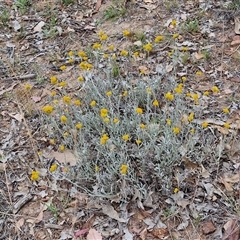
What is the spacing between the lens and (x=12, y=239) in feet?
9.39

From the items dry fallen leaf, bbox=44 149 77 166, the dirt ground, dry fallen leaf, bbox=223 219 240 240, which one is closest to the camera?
dry fallen leaf, bbox=223 219 240 240

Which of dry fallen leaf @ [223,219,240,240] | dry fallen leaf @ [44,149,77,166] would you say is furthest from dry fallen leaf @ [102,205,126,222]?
dry fallen leaf @ [223,219,240,240]

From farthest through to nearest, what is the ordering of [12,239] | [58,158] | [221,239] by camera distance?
[58,158]
[12,239]
[221,239]

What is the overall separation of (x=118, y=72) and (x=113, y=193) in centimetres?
130

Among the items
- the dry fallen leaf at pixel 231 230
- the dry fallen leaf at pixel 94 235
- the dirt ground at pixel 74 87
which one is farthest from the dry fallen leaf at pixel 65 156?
the dry fallen leaf at pixel 231 230

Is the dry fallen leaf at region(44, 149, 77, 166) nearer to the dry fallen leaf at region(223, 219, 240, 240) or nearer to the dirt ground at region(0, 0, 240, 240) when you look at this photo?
the dirt ground at region(0, 0, 240, 240)

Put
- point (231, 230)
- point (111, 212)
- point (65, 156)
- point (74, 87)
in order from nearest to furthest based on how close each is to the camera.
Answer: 1. point (231, 230)
2. point (111, 212)
3. point (65, 156)
4. point (74, 87)

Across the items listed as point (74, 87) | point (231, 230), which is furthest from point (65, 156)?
point (231, 230)

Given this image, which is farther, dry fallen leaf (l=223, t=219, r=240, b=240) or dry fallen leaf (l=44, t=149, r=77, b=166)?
dry fallen leaf (l=44, t=149, r=77, b=166)

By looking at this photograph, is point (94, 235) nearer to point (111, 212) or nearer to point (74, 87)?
point (111, 212)

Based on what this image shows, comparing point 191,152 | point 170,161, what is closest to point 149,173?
point 170,161

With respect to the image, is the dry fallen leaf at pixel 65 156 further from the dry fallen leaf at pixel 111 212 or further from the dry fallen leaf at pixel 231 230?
the dry fallen leaf at pixel 231 230

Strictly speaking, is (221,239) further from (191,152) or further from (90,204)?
(90,204)

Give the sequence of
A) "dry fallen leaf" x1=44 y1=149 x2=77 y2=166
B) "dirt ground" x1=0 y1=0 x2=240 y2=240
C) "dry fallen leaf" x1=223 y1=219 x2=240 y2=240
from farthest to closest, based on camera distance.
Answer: "dry fallen leaf" x1=44 y1=149 x2=77 y2=166
"dirt ground" x1=0 y1=0 x2=240 y2=240
"dry fallen leaf" x1=223 y1=219 x2=240 y2=240
